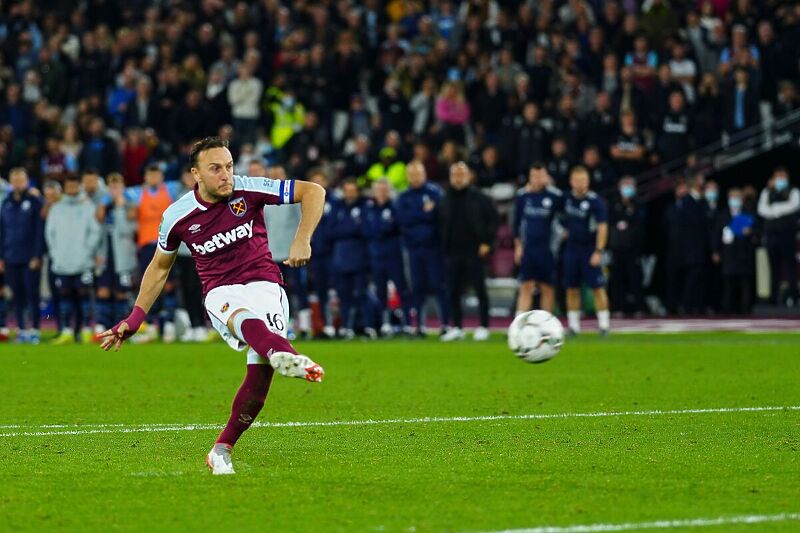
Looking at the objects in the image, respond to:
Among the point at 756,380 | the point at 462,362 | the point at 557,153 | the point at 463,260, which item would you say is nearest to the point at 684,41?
the point at 557,153

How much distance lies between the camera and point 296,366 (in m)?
7.93

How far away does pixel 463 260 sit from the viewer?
862 inches

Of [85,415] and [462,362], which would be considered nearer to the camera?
[85,415]

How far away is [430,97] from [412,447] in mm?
19018

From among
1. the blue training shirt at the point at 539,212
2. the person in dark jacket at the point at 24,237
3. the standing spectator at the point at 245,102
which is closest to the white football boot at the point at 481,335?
the blue training shirt at the point at 539,212

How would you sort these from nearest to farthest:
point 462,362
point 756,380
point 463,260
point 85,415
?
point 85,415 < point 756,380 < point 462,362 < point 463,260

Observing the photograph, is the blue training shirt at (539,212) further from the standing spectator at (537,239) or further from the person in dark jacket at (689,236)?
the person in dark jacket at (689,236)

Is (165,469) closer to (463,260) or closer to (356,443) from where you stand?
(356,443)

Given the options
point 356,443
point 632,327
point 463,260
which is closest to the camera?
point 356,443

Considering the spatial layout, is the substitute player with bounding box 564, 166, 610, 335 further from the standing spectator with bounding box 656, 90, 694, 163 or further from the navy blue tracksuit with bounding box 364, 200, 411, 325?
the standing spectator with bounding box 656, 90, 694, 163

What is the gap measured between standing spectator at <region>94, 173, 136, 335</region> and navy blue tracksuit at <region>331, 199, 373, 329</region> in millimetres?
2910

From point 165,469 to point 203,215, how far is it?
1434mm

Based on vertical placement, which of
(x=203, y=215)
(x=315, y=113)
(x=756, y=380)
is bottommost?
(x=756, y=380)

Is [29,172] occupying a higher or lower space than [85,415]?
higher
